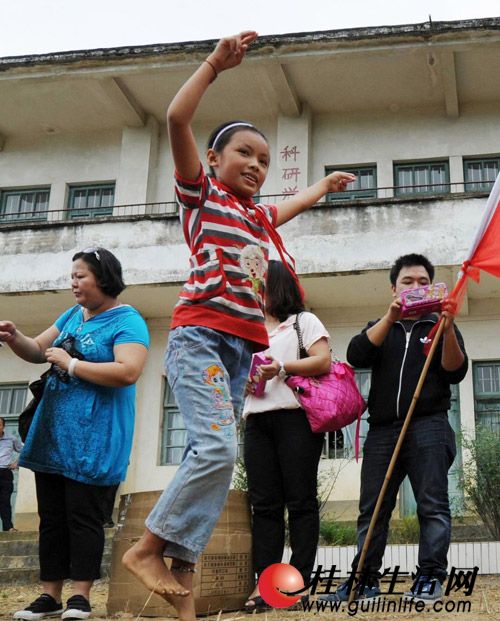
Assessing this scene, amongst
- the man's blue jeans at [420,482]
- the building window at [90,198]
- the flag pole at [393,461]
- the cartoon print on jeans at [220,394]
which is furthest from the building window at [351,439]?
the cartoon print on jeans at [220,394]

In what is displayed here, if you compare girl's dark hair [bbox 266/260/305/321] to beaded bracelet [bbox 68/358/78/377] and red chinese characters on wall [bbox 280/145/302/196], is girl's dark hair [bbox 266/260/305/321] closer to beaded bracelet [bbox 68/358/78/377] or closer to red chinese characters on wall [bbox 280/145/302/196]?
beaded bracelet [bbox 68/358/78/377]

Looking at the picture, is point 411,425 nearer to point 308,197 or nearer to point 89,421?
point 308,197

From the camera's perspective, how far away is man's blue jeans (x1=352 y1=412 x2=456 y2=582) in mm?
3777

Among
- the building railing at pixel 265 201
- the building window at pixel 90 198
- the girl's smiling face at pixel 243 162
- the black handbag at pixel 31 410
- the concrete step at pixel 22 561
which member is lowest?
the concrete step at pixel 22 561

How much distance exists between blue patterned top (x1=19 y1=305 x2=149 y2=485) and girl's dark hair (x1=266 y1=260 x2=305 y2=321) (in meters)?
0.79

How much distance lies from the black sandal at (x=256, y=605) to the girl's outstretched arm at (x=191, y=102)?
2.05 metres

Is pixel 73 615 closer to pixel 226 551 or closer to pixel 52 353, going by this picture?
pixel 226 551

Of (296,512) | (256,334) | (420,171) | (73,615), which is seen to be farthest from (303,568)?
(420,171)

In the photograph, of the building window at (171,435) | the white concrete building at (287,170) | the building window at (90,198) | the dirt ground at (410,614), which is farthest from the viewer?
the building window at (90,198)

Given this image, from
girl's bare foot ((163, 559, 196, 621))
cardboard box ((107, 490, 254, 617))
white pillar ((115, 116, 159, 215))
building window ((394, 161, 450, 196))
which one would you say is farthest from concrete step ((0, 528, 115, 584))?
building window ((394, 161, 450, 196))

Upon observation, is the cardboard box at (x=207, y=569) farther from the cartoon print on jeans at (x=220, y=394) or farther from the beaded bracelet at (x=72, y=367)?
the cartoon print on jeans at (x=220, y=394)

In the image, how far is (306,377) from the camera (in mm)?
4094

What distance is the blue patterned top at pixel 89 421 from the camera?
147 inches

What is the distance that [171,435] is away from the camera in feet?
44.5
